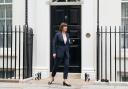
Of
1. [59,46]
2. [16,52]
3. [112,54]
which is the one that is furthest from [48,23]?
[112,54]

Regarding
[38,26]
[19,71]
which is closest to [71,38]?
[38,26]

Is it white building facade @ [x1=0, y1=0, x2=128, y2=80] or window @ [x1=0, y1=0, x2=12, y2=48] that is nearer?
white building facade @ [x1=0, y1=0, x2=128, y2=80]

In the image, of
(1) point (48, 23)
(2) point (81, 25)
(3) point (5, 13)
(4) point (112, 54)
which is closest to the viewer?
(4) point (112, 54)

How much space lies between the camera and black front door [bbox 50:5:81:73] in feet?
54.2

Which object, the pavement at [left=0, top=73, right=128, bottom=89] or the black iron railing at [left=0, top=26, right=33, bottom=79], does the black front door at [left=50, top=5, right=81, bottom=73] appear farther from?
the pavement at [left=0, top=73, right=128, bottom=89]

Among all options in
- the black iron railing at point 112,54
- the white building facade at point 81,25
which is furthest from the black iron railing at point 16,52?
the black iron railing at point 112,54

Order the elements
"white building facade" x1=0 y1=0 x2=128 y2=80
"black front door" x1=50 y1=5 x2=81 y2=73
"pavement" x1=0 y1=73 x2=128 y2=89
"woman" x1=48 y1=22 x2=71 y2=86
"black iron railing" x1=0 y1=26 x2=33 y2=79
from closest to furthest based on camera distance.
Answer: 1. "pavement" x1=0 y1=73 x2=128 y2=89
2. "woman" x1=48 y1=22 x2=71 y2=86
3. "black iron railing" x1=0 y1=26 x2=33 y2=79
4. "white building facade" x1=0 y1=0 x2=128 y2=80
5. "black front door" x1=50 y1=5 x2=81 y2=73

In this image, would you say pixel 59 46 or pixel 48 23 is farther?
pixel 48 23

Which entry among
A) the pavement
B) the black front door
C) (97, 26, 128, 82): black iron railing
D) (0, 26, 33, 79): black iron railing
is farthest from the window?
(97, 26, 128, 82): black iron railing

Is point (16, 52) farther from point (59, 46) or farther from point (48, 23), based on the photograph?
point (59, 46)

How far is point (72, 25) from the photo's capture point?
1658cm

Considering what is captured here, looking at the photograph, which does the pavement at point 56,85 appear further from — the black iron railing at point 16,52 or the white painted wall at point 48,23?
the white painted wall at point 48,23

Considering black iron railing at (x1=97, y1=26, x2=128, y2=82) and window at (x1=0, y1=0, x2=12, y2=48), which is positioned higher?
window at (x1=0, y1=0, x2=12, y2=48)

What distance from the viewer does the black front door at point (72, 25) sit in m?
16.5
